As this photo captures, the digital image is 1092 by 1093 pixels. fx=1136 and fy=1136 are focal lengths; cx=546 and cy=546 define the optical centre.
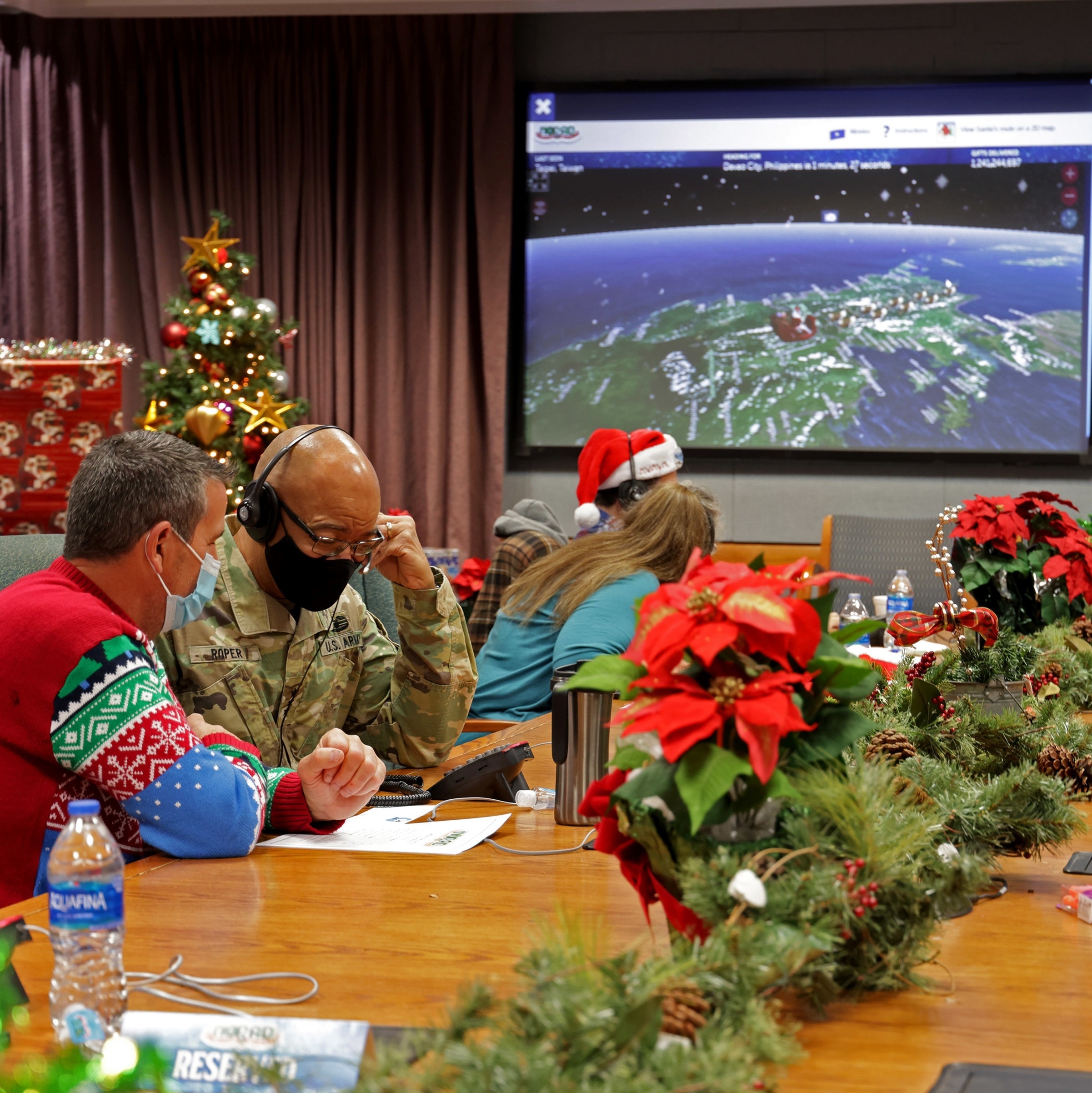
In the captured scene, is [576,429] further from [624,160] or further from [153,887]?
[153,887]

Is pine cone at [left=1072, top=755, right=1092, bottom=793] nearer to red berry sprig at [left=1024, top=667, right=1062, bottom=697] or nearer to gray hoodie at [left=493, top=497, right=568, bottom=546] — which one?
red berry sprig at [left=1024, top=667, right=1062, bottom=697]

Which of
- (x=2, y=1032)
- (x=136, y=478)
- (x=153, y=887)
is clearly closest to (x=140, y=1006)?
(x=2, y=1032)

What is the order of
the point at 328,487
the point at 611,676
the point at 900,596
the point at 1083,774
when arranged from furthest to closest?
the point at 900,596 → the point at 328,487 → the point at 1083,774 → the point at 611,676

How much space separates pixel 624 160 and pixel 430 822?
411 cm

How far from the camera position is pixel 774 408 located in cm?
500

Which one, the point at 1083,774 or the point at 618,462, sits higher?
the point at 618,462

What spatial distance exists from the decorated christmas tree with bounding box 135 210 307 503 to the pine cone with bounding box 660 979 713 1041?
4186mm

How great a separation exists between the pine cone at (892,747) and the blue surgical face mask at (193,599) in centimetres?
87

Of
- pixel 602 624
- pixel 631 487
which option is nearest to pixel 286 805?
pixel 602 624

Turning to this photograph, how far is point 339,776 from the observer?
1.35 meters

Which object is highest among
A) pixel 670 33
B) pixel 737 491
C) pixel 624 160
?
pixel 670 33

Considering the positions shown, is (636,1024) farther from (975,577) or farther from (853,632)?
(975,577)

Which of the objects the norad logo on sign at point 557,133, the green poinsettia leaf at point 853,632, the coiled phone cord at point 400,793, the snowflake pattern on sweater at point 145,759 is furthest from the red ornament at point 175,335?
the green poinsettia leaf at point 853,632

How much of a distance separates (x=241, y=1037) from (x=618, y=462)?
283 cm
